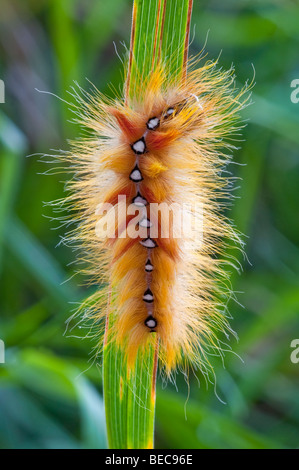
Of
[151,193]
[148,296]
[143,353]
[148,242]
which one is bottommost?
[143,353]

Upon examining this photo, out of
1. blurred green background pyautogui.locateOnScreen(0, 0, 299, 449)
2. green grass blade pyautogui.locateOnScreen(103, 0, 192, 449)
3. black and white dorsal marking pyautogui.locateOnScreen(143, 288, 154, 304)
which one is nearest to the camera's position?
green grass blade pyautogui.locateOnScreen(103, 0, 192, 449)

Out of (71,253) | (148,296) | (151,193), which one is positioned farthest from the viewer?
(71,253)

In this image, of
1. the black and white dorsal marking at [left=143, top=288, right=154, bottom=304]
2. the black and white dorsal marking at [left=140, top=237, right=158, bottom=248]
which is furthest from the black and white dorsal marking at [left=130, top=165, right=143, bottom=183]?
the black and white dorsal marking at [left=143, top=288, right=154, bottom=304]

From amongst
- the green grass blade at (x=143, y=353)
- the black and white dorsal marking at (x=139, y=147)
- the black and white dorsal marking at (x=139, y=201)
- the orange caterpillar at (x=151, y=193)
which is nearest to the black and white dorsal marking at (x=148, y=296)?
the orange caterpillar at (x=151, y=193)

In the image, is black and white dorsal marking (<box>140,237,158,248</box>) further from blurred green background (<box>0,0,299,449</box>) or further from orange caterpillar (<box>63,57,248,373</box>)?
blurred green background (<box>0,0,299,449</box>)

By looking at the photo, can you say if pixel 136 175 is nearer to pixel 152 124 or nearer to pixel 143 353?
pixel 152 124

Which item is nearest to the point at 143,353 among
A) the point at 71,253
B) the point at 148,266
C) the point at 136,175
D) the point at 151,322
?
the point at 151,322
